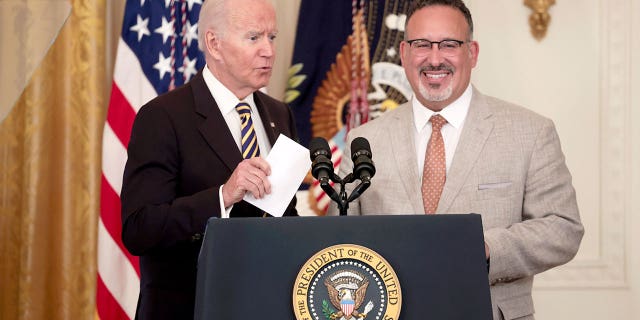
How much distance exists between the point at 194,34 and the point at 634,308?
8.69 feet

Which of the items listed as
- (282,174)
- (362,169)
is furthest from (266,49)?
(362,169)

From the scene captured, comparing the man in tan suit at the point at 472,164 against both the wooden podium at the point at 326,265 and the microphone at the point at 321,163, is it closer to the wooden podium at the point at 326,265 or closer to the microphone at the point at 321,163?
the wooden podium at the point at 326,265

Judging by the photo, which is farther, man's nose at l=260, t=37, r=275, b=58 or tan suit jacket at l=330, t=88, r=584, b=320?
man's nose at l=260, t=37, r=275, b=58

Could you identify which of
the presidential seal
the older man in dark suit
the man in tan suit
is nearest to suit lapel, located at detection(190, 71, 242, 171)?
the older man in dark suit

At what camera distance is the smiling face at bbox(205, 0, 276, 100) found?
98.5 inches

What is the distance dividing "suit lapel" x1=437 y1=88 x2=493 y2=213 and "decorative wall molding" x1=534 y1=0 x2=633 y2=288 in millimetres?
1907

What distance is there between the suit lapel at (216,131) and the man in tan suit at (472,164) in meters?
0.37

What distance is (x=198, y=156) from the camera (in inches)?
94.0

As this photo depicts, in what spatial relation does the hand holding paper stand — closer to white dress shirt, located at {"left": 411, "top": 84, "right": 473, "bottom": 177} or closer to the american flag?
white dress shirt, located at {"left": 411, "top": 84, "right": 473, "bottom": 177}

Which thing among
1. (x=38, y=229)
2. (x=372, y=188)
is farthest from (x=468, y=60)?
(x=38, y=229)

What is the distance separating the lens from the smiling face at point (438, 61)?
2514mm

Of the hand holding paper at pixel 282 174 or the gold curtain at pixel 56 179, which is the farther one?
the gold curtain at pixel 56 179

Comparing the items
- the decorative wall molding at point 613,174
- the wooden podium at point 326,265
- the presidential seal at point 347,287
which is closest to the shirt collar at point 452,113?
the wooden podium at point 326,265

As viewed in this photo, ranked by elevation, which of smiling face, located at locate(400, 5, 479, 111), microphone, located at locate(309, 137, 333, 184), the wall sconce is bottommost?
microphone, located at locate(309, 137, 333, 184)
